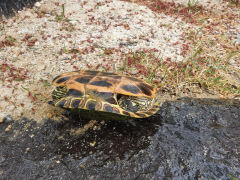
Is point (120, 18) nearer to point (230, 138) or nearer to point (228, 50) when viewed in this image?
point (228, 50)

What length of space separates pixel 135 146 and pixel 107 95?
3.23 feet

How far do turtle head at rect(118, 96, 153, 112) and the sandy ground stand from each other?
1663 millimetres

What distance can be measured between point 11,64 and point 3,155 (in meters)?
2.86

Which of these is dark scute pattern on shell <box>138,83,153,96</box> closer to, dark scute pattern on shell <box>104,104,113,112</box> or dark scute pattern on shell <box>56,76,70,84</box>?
dark scute pattern on shell <box>104,104,113,112</box>

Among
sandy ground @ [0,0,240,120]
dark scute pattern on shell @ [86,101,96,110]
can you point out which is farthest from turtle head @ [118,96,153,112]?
sandy ground @ [0,0,240,120]

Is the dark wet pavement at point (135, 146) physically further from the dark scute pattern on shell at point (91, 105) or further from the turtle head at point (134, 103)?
the dark scute pattern on shell at point (91, 105)

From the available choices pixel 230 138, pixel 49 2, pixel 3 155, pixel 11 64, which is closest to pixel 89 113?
pixel 3 155

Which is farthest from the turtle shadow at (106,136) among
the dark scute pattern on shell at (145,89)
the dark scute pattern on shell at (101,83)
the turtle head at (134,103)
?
the dark scute pattern on shell at (101,83)

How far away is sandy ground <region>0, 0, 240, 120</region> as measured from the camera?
507 cm

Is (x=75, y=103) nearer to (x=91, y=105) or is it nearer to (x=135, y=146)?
(x=91, y=105)

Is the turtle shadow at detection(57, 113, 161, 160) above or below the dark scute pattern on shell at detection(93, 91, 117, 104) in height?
below

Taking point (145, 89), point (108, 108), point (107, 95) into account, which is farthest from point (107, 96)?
point (145, 89)

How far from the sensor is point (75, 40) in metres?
6.41

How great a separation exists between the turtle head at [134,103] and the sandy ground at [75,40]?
1663mm
